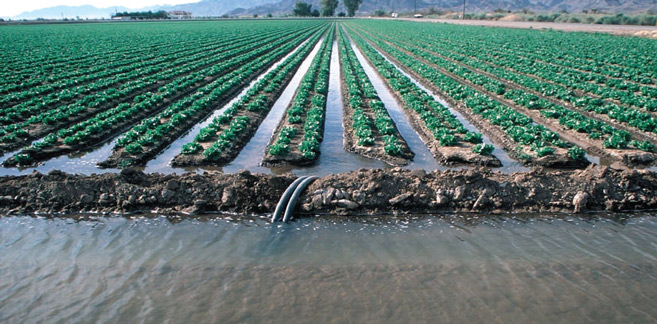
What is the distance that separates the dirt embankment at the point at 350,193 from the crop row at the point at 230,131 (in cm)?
234

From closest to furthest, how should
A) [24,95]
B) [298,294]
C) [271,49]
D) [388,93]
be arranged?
[298,294], [24,95], [388,93], [271,49]

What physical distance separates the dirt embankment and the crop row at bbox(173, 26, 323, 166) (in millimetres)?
2340

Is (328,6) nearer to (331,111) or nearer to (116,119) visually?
(331,111)

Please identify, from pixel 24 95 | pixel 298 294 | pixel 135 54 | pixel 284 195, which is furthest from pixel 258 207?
pixel 135 54

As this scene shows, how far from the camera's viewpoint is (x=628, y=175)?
30.0 ft

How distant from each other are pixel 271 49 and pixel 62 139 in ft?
99.4

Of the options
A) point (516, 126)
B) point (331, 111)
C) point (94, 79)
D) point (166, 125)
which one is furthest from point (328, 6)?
point (516, 126)

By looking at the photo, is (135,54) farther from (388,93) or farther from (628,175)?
(628,175)

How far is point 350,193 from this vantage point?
907 centimetres

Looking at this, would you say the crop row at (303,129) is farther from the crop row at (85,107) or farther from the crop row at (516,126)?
the crop row at (85,107)

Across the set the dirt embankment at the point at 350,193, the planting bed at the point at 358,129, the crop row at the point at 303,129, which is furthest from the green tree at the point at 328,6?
the dirt embankment at the point at 350,193

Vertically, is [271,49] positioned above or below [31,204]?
above

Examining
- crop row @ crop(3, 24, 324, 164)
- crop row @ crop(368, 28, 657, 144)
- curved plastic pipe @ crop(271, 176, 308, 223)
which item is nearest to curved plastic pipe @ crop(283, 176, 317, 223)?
curved plastic pipe @ crop(271, 176, 308, 223)

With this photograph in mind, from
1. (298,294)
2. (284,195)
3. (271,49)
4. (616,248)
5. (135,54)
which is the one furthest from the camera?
(271,49)
